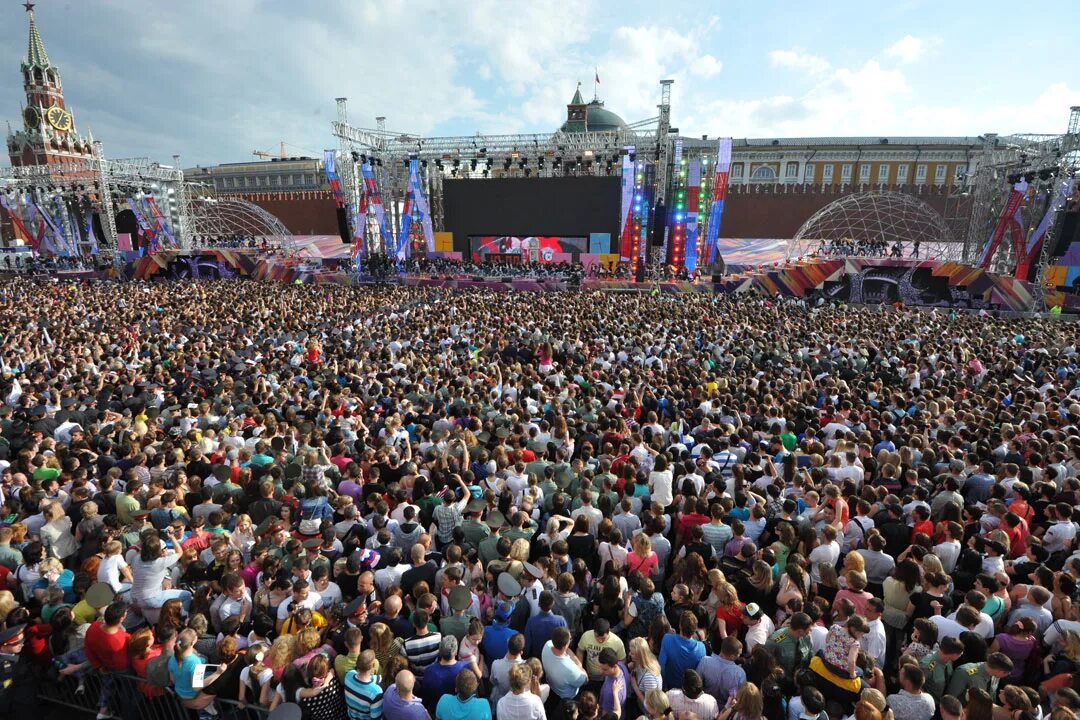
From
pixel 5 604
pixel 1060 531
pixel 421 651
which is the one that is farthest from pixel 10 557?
pixel 1060 531

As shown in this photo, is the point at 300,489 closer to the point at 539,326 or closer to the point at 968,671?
the point at 968,671

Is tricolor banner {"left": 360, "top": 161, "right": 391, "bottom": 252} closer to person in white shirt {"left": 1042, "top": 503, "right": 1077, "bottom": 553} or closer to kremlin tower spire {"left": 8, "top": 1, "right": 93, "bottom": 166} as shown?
person in white shirt {"left": 1042, "top": 503, "right": 1077, "bottom": 553}

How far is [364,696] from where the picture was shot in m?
3.16

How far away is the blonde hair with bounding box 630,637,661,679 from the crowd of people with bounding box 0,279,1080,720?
15 mm

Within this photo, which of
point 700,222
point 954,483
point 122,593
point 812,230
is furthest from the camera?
point 812,230

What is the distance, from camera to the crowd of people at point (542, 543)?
130 inches

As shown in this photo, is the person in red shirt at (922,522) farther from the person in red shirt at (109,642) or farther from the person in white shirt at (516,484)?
the person in red shirt at (109,642)

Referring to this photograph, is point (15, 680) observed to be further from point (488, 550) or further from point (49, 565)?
point (488, 550)

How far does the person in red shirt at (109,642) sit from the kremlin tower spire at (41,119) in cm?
7677

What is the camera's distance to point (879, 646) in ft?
11.4

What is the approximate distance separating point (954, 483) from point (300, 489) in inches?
260

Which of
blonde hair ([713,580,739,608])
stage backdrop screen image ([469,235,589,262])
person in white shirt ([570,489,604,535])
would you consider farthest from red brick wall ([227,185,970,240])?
blonde hair ([713,580,739,608])

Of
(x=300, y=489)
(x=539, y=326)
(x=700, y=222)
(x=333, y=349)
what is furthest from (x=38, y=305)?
(x=700, y=222)

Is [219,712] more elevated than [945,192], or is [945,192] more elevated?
[945,192]
